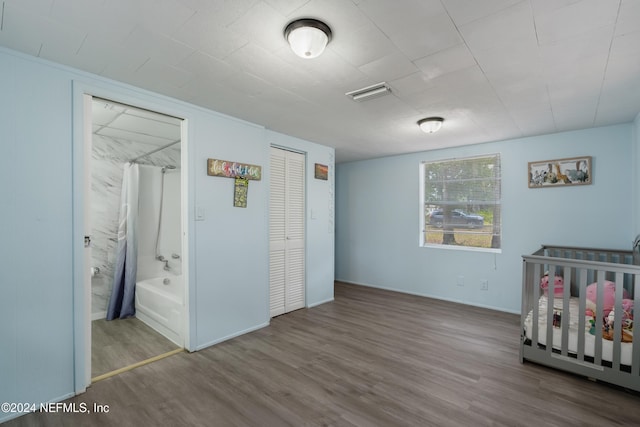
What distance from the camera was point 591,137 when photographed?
11.2ft

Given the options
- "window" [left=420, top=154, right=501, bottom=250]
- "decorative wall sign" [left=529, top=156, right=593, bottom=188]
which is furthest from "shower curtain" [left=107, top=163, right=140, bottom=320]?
"decorative wall sign" [left=529, top=156, right=593, bottom=188]

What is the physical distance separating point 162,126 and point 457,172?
412cm

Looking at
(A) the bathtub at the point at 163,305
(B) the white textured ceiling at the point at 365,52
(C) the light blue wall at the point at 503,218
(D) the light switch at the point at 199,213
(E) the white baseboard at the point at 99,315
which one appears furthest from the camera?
(E) the white baseboard at the point at 99,315

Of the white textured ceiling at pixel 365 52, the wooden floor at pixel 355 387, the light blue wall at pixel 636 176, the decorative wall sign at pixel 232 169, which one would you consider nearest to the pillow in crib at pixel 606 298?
the wooden floor at pixel 355 387

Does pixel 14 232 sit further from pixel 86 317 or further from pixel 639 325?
pixel 639 325

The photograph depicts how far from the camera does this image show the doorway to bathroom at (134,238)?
9.46 ft

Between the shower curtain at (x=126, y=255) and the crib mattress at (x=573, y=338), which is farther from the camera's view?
the shower curtain at (x=126, y=255)

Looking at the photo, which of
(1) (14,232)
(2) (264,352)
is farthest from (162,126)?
(2) (264,352)

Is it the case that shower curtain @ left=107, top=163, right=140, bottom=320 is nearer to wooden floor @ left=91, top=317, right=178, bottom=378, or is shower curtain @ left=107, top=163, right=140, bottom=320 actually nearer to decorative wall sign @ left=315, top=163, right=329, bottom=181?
wooden floor @ left=91, top=317, right=178, bottom=378

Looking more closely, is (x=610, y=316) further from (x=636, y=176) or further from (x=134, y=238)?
(x=134, y=238)

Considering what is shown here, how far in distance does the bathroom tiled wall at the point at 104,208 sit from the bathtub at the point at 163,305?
437 millimetres

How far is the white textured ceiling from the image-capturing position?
1.46 metres

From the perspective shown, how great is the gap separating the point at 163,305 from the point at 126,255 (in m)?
0.98

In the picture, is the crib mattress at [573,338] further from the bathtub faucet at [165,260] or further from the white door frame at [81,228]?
the bathtub faucet at [165,260]
